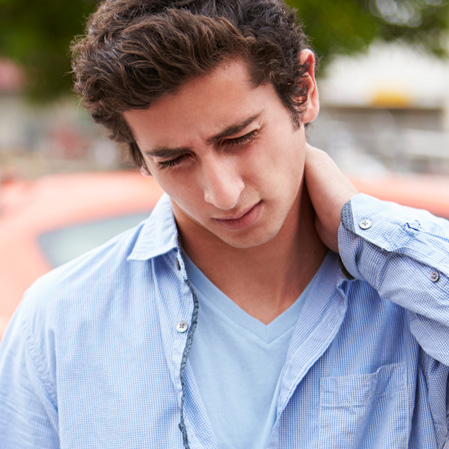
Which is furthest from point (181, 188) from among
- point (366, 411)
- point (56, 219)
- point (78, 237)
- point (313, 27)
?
point (313, 27)

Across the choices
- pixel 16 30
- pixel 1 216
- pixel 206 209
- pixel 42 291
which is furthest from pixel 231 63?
pixel 16 30

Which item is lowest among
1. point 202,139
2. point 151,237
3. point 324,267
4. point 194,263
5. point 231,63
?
point 324,267

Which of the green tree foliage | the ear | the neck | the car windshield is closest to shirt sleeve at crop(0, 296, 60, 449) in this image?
the neck

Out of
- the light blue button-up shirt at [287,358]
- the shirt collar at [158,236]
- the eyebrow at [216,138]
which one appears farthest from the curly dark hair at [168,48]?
the light blue button-up shirt at [287,358]

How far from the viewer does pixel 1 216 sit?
345cm

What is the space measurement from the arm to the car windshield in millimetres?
1882

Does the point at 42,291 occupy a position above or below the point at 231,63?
below

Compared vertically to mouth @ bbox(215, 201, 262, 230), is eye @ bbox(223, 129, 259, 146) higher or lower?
higher

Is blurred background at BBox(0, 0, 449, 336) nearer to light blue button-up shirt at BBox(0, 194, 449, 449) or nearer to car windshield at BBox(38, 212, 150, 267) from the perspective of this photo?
car windshield at BBox(38, 212, 150, 267)

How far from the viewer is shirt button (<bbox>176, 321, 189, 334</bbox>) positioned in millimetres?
1481

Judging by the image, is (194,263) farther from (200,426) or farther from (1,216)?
(1,216)

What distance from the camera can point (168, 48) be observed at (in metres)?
1.35

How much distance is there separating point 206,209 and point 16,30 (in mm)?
5181

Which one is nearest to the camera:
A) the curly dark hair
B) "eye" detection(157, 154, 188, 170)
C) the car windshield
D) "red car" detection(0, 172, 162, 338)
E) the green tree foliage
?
the curly dark hair
